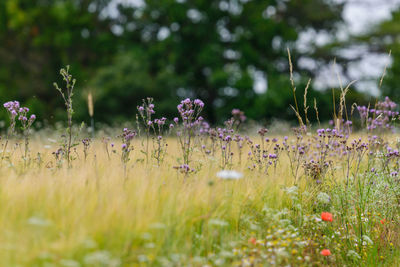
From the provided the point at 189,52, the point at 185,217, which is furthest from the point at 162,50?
the point at 185,217

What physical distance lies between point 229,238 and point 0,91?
17.9m

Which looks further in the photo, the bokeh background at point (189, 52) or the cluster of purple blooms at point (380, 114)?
the bokeh background at point (189, 52)

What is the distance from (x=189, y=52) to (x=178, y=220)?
1556cm

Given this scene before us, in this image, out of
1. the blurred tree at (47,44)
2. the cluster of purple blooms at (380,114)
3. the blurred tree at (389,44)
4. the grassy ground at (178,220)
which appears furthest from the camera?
the blurred tree at (47,44)

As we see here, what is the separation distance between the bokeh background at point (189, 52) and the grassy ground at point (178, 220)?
39.7 ft

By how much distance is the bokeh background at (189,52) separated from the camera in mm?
16594

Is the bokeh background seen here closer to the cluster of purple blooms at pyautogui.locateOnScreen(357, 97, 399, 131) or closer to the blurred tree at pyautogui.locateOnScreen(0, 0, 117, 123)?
the blurred tree at pyautogui.locateOnScreen(0, 0, 117, 123)

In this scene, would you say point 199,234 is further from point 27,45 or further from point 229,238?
point 27,45

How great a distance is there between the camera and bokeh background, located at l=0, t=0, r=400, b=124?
54.4 feet

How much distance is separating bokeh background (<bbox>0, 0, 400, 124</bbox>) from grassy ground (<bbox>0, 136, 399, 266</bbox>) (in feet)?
39.7

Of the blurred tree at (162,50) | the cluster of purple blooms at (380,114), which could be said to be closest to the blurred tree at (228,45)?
the blurred tree at (162,50)

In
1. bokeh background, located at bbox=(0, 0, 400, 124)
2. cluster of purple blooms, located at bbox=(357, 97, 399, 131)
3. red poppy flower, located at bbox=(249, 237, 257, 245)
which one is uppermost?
bokeh background, located at bbox=(0, 0, 400, 124)

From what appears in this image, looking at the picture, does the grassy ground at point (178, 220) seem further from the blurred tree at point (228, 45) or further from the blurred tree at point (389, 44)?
the blurred tree at point (389, 44)

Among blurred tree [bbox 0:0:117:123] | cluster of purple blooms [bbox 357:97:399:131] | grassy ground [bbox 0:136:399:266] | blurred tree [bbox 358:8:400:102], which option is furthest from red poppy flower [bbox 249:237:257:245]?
blurred tree [bbox 0:0:117:123]
